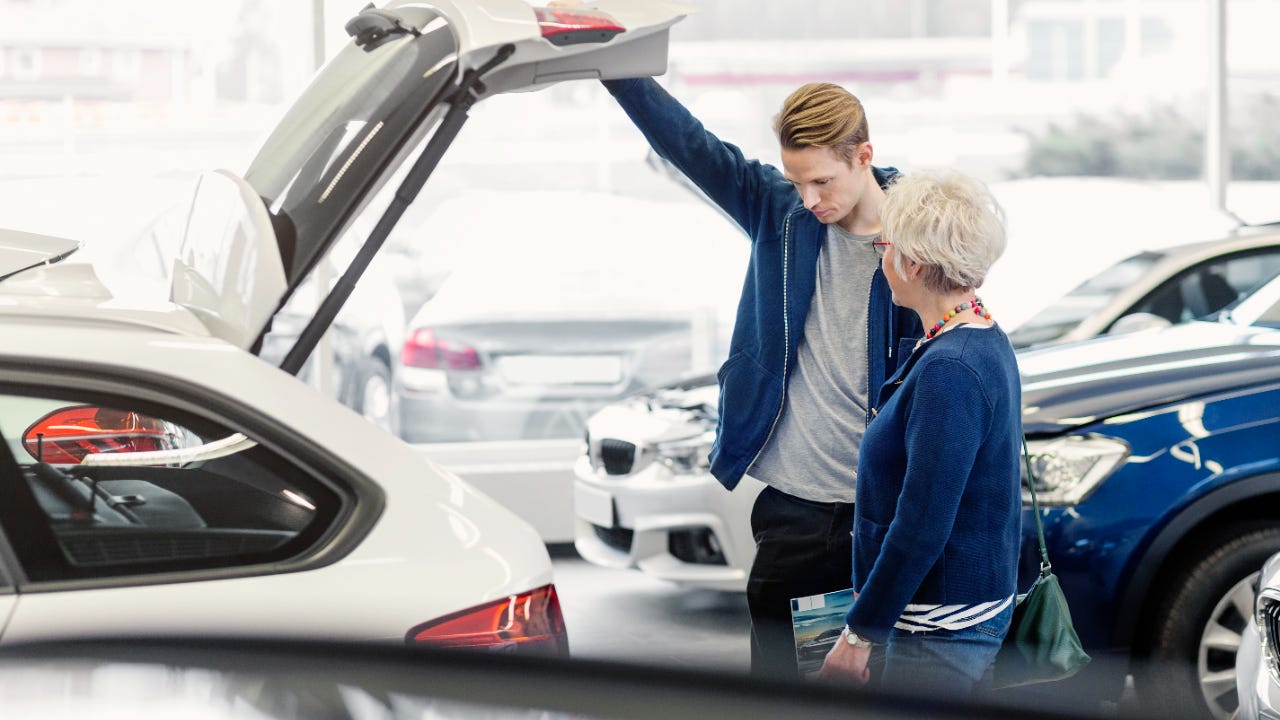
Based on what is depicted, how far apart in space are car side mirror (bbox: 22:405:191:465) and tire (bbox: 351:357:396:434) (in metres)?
4.71

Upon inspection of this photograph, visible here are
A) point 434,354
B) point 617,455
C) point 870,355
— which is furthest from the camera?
point 434,354

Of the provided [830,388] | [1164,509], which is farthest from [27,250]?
[1164,509]

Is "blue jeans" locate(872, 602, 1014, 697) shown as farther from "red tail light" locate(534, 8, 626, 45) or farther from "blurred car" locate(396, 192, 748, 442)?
"blurred car" locate(396, 192, 748, 442)

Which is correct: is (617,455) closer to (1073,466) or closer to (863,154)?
(1073,466)

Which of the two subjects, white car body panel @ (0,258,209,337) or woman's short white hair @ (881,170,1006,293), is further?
woman's short white hair @ (881,170,1006,293)

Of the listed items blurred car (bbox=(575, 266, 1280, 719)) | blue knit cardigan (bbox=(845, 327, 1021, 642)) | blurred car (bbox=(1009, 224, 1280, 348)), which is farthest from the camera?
blurred car (bbox=(1009, 224, 1280, 348))

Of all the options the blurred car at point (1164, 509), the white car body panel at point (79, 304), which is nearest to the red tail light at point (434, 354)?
the blurred car at point (1164, 509)

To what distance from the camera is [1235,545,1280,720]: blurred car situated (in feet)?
9.52

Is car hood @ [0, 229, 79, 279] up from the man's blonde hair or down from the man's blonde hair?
down

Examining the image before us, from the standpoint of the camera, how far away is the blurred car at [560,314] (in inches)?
264

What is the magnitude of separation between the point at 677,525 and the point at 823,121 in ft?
9.06

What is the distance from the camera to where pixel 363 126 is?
2498 mm

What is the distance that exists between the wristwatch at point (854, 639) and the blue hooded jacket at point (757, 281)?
1.69 feet

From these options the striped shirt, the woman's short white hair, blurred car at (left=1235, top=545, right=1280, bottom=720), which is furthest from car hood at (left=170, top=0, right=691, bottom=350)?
blurred car at (left=1235, top=545, right=1280, bottom=720)
